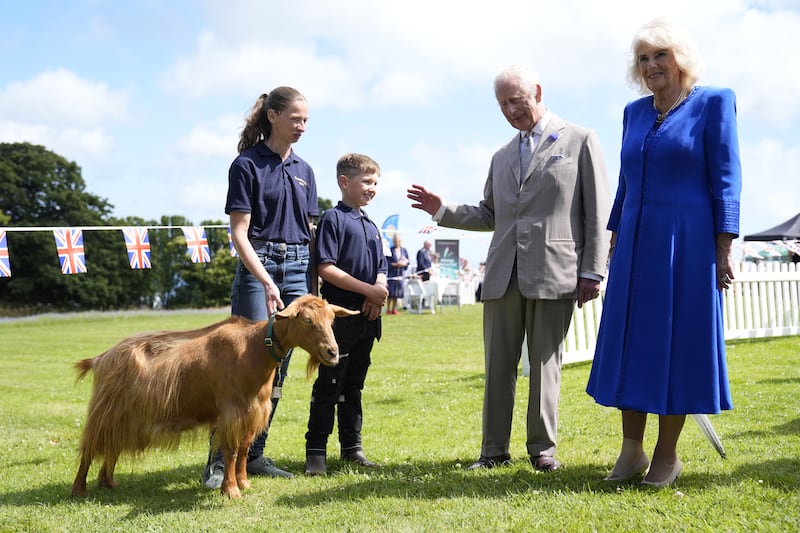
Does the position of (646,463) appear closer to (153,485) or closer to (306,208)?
(306,208)

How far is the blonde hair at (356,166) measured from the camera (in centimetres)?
529

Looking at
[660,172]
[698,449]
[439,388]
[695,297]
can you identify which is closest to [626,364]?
[695,297]

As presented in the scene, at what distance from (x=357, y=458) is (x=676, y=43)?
11.7ft

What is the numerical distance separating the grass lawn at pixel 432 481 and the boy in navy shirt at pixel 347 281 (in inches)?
16.9

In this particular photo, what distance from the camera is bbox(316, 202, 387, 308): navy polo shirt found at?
204 inches

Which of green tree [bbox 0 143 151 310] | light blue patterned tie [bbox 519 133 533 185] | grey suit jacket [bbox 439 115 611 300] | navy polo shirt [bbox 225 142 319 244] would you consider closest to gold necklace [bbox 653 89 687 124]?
grey suit jacket [bbox 439 115 611 300]

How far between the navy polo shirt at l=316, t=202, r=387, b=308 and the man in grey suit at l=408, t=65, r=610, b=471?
0.88 m

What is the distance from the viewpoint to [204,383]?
180 inches

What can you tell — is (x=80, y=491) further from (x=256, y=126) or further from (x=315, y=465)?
(x=256, y=126)

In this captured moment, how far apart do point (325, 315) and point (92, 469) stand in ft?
7.98

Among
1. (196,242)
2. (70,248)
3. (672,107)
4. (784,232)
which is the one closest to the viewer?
(672,107)

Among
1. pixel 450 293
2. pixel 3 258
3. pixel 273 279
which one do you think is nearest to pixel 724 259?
pixel 273 279

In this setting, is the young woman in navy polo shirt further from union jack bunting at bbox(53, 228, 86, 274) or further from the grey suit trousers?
union jack bunting at bbox(53, 228, 86, 274)

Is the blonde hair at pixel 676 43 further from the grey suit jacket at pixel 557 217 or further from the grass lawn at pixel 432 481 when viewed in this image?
the grass lawn at pixel 432 481
